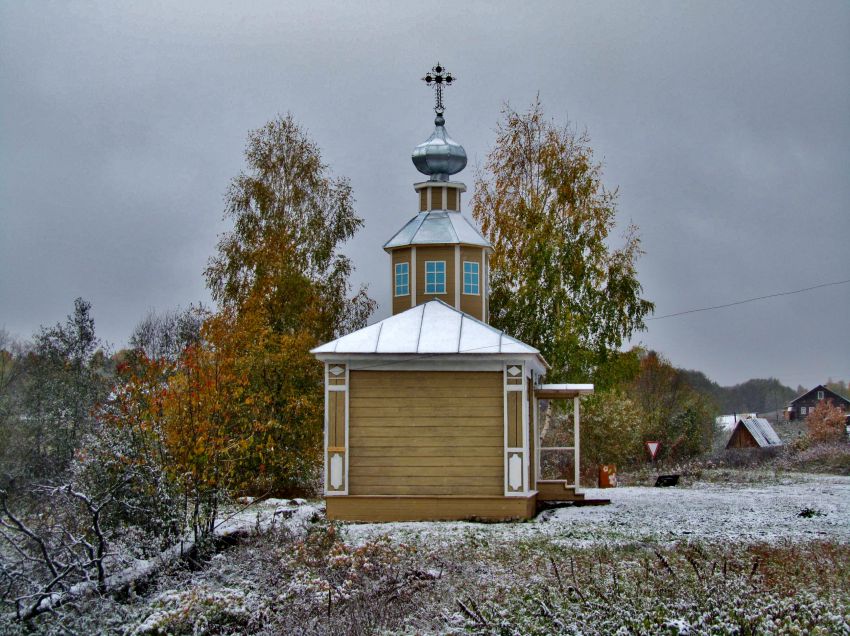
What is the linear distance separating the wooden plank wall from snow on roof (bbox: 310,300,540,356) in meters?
0.48

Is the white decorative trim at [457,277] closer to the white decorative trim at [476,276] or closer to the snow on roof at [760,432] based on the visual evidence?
the white decorative trim at [476,276]

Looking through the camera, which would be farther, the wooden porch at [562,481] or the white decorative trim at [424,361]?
the wooden porch at [562,481]

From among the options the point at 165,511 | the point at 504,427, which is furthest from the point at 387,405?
the point at 165,511

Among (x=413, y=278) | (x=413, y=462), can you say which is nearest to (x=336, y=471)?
(x=413, y=462)

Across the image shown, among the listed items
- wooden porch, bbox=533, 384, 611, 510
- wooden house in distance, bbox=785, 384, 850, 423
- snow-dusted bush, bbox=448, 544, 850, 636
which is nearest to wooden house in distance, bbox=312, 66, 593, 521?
wooden porch, bbox=533, 384, 611, 510

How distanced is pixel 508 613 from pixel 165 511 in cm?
546

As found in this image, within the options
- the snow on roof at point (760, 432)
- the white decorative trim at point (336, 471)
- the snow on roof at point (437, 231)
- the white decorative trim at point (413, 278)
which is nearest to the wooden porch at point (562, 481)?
the white decorative trim at point (413, 278)

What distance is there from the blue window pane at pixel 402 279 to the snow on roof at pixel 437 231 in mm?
465

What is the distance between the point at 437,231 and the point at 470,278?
1207mm

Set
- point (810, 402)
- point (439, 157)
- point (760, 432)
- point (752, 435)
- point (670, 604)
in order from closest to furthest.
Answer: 1. point (670, 604)
2. point (439, 157)
3. point (752, 435)
4. point (760, 432)
5. point (810, 402)

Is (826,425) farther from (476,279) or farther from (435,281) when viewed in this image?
(435,281)

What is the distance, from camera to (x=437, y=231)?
2255 centimetres

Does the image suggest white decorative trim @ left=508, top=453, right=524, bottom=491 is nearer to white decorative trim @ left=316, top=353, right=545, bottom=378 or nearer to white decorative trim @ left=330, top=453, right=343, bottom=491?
white decorative trim @ left=316, top=353, right=545, bottom=378

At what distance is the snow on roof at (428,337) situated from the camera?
19.1m
